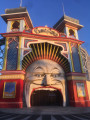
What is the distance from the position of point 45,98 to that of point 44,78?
5651 millimetres

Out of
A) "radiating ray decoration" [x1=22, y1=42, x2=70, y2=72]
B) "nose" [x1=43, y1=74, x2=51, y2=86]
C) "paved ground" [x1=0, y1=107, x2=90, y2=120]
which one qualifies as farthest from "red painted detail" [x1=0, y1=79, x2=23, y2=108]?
"radiating ray decoration" [x1=22, y1=42, x2=70, y2=72]

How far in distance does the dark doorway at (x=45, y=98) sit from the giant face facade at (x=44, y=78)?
2606 mm

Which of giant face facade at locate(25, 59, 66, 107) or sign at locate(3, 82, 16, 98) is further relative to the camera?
giant face facade at locate(25, 59, 66, 107)

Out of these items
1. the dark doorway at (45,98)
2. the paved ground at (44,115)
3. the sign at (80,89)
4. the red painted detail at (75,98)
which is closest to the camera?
the paved ground at (44,115)

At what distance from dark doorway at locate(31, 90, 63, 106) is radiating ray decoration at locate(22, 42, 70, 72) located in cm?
608

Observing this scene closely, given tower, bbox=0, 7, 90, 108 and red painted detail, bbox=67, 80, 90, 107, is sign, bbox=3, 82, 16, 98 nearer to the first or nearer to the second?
tower, bbox=0, 7, 90, 108

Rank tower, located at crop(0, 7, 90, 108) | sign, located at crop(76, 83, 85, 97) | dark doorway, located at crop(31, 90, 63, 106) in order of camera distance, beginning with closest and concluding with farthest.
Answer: tower, located at crop(0, 7, 90, 108), sign, located at crop(76, 83, 85, 97), dark doorway, located at crop(31, 90, 63, 106)

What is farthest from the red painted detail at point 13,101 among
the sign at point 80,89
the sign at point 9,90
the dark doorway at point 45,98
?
the sign at point 80,89

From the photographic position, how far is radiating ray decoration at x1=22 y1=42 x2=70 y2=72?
18.3 m

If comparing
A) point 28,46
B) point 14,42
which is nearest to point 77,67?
point 28,46

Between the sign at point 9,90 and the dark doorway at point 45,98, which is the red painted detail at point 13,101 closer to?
the sign at point 9,90

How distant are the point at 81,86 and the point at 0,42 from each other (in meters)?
19.4

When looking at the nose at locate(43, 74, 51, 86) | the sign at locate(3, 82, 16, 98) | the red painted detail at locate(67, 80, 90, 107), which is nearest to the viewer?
the sign at locate(3, 82, 16, 98)

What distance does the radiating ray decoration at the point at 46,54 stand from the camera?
18.3 metres
